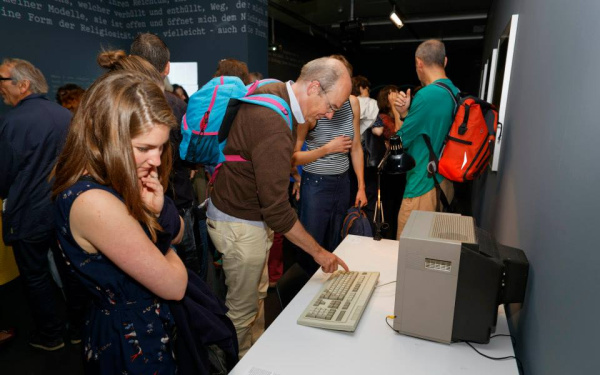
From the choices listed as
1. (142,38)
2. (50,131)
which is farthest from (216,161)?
(50,131)

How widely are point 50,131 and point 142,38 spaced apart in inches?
29.8

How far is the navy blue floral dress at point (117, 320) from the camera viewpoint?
0.95 meters

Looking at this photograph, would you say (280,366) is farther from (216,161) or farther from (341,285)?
(216,161)

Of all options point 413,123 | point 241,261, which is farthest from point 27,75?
point 413,123

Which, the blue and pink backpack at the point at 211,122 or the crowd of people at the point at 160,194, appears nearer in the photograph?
the crowd of people at the point at 160,194

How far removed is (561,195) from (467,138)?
121 cm

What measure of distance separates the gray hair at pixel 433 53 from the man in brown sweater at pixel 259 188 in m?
0.96

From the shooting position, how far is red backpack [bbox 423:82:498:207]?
2.10 metres

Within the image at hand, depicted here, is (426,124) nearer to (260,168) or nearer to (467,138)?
(467,138)

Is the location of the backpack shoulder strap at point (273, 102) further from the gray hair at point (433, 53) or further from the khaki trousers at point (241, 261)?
the gray hair at point (433, 53)

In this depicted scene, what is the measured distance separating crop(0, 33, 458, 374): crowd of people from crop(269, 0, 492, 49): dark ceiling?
4.85 m

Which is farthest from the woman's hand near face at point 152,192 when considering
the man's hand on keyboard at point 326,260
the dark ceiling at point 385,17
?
the dark ceiling at point 385,17

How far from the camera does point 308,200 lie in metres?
2.48

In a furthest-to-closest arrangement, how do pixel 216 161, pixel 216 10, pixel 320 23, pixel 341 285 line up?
pixel 320 23, pixel 216 10, pixel 216 161, pixel 341 285
